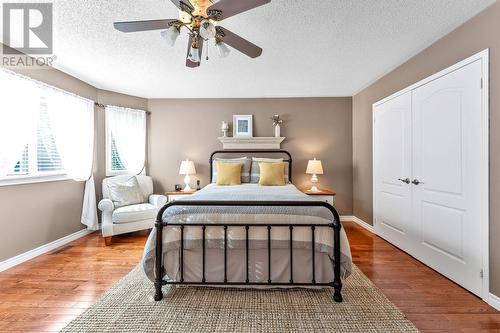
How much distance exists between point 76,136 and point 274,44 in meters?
3.18

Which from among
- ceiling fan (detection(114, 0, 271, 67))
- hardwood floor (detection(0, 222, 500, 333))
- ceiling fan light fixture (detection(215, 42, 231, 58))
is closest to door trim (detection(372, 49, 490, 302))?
hardwood floor (detection(0, 222, 500, 333))

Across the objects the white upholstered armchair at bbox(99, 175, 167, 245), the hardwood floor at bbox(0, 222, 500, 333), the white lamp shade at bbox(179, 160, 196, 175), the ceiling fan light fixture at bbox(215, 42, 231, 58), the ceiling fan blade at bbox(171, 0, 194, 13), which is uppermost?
the ceiling fan blade at bbox(171, 0, 194, 13)

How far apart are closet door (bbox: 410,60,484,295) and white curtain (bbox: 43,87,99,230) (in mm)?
4653

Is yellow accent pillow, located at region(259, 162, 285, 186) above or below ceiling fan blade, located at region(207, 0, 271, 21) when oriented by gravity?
below

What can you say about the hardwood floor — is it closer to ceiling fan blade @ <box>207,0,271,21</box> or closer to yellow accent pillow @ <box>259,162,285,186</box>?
yellow accent pillow @ <box>259,162,285,186</box>

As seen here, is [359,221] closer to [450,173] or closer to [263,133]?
[450,173]

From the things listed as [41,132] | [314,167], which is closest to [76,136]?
[41,132]

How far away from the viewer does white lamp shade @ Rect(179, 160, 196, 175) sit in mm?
4320

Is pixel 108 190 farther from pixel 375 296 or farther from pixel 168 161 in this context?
pixel 375 296

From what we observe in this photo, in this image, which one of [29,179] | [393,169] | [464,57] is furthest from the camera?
[393,169]

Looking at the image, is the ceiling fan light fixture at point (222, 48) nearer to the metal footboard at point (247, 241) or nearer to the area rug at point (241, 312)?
Result: the metal footboard at point (247, 241)

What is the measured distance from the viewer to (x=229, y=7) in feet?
5.08

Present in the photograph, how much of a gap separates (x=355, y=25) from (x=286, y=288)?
100 inches

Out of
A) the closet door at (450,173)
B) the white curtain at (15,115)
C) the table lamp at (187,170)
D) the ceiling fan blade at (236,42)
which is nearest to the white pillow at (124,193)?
the table lamp at (187,170)
